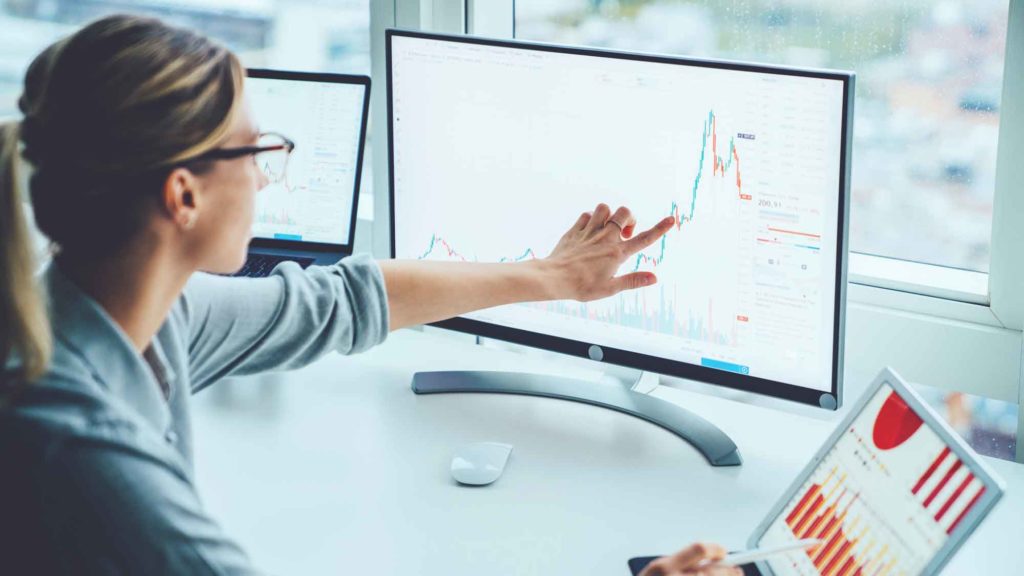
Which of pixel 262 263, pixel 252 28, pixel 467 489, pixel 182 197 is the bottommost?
pixel 467 489

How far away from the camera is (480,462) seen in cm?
128

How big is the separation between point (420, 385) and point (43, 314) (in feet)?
2.37

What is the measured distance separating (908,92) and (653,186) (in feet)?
1.32

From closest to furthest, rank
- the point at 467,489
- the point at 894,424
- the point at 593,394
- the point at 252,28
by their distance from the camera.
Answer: the point at 894,424, the point at 467,489, the point at 593,394, the point at 252,28

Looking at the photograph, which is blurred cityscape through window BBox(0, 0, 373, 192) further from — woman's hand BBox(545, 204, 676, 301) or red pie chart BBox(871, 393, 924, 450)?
red pie chart BBox(871, 393, 924, 450)

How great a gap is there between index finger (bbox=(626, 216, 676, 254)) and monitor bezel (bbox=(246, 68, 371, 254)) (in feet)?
1.74

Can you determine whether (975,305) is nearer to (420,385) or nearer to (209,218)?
(420,385)

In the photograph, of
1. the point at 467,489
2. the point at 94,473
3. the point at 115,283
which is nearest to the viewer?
the point at 94,473

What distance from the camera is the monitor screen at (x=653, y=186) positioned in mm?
1207

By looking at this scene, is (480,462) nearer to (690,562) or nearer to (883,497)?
(690,562)

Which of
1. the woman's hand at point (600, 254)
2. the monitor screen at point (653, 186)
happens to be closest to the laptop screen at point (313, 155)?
the monitor screen at point (653, 186)

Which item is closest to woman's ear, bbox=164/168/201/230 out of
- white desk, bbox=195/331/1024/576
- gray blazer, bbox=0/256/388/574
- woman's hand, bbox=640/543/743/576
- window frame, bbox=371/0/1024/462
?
gray blazer, bbox=0/256/388/574

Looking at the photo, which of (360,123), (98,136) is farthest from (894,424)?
(360,123)

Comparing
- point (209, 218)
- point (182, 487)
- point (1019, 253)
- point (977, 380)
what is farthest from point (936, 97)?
point (182, 487)
